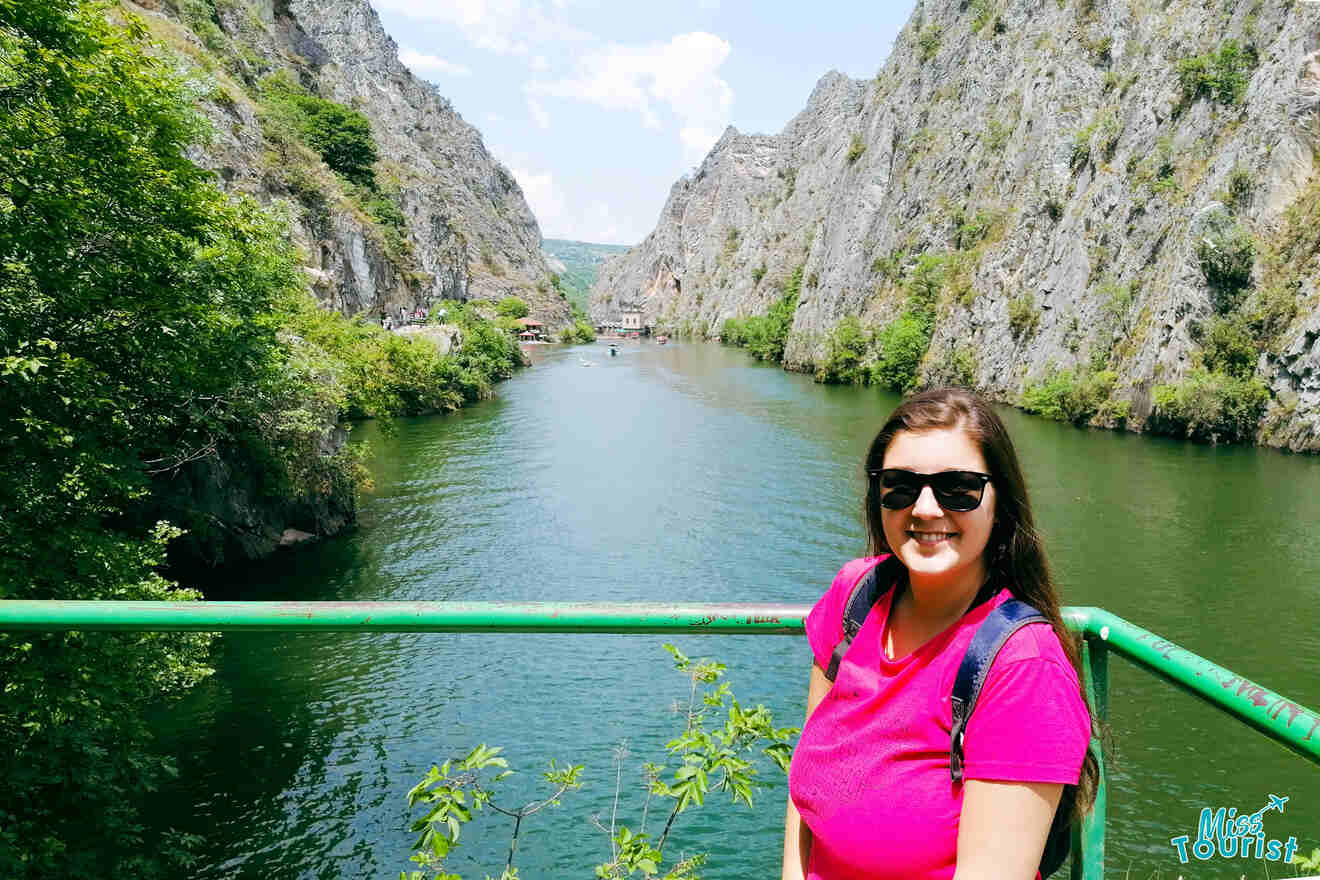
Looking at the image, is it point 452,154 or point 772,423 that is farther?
point 452,154

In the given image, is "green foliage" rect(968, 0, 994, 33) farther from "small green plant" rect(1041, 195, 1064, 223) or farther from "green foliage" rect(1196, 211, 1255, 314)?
"green foliage" rect(1196, 211, 1255, 314)

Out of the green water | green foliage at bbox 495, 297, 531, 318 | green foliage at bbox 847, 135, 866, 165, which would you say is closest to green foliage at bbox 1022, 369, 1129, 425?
the green water

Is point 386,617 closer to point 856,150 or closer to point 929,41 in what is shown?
point 929,41

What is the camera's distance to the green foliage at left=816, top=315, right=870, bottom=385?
63.6 m

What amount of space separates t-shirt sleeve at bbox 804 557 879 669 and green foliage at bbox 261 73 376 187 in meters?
65.3

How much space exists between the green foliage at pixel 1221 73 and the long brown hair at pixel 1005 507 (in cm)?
4523

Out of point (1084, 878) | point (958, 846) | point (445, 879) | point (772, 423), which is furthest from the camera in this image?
point (772, 423)

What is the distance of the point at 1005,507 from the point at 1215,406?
3663cm

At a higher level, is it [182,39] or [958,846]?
[182,39]

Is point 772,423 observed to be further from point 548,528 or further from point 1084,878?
point 1084,878

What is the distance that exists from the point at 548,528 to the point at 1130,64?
4407 cm

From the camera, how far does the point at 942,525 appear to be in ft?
5.64

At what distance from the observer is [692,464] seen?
32125 mm

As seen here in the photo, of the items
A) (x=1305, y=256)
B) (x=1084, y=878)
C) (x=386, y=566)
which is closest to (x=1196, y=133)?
(x=1305, y=256)
